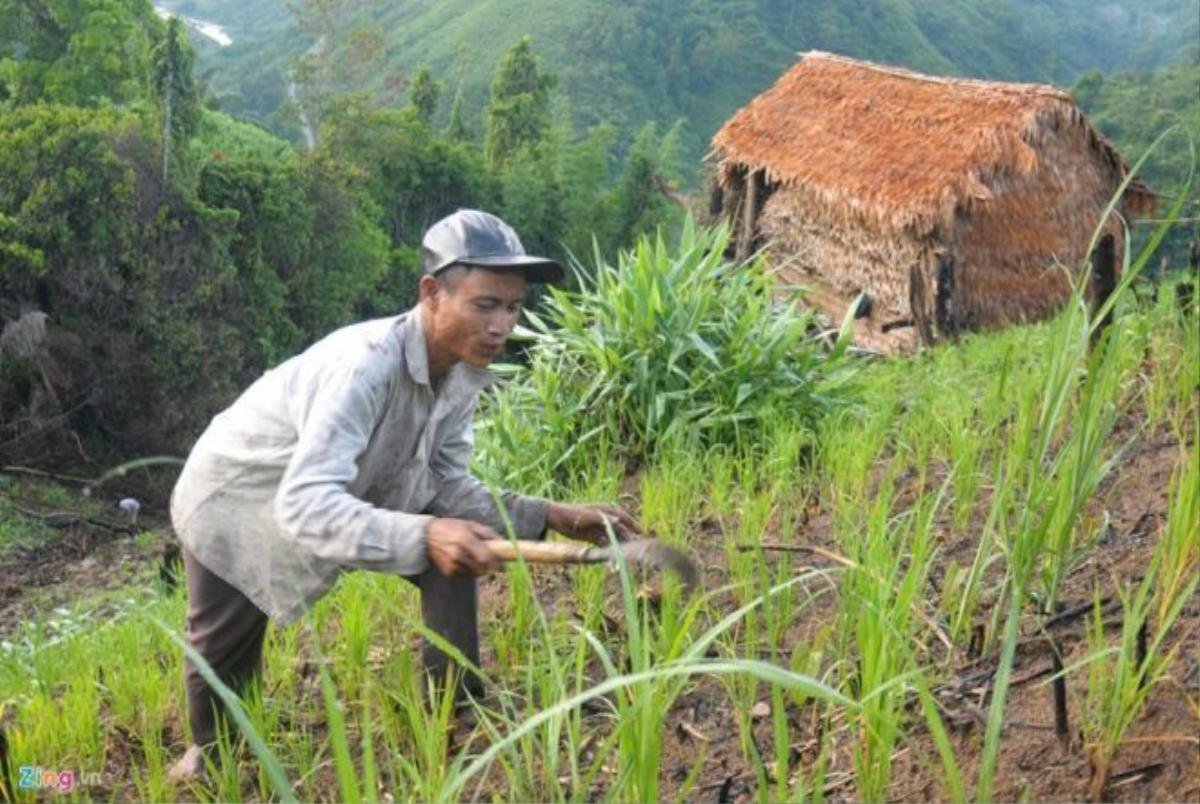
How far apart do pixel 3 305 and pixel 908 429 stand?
54.3 feet

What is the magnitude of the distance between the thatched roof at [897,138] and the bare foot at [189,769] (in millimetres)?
13816

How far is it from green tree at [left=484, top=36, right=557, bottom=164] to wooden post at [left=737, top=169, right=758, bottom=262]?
17320 millimetres

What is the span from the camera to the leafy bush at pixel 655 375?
5461 mm

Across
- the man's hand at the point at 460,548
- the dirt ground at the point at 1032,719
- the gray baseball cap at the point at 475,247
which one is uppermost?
the gray baseball cap at the point at 475,247

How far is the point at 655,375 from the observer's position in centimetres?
555

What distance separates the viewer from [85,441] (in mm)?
19875

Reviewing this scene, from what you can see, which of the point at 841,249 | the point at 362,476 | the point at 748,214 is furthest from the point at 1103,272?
the point at 748,214

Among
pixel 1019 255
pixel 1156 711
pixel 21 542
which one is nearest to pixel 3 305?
pixel 21 542

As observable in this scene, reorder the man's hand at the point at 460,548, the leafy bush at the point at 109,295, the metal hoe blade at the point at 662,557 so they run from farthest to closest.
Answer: the leafy bush at the point at 109,295 → the man's hand at the point at 460,548 → the metal hoe blade at the point at 662,557

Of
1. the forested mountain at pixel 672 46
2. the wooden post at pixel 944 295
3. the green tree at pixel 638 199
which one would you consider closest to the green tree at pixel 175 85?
the green tree at pixel 638 199

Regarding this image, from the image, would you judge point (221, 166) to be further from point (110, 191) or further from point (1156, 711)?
point (1156, 711)

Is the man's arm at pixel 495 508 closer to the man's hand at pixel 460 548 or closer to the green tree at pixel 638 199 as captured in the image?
the man's hand at pixel 460 548

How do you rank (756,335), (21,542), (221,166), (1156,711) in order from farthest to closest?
(221,166) < (21,542) < (756,335) < (1156,711)

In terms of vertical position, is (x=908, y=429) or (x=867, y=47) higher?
(x=908, y=429)
